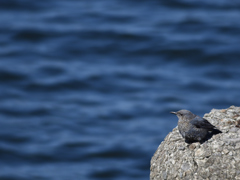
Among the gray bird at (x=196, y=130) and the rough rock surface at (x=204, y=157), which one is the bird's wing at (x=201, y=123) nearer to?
the gray bird at (x=196, y=130)

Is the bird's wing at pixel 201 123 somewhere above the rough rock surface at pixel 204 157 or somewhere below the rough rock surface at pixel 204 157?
above

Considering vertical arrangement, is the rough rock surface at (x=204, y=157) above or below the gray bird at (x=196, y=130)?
below

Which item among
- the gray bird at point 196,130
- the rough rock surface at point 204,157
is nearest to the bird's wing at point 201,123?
the gray bird at point 196,130

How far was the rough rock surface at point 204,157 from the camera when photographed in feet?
29.9

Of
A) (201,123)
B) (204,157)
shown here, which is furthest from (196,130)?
(204,157)

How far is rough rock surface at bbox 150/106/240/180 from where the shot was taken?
910 cm

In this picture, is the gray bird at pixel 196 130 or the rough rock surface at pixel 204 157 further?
the gray bird at pixel 196 130

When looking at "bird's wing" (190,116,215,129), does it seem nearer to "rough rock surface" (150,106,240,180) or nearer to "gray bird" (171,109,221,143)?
"gray bird" (171,109,221,143)

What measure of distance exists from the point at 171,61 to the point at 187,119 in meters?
34.1

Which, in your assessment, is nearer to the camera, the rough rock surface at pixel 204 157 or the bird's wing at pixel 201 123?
the rough rock surface at pixel 204 157

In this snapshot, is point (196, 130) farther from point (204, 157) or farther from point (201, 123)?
point (204, 157)

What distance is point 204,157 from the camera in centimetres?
925

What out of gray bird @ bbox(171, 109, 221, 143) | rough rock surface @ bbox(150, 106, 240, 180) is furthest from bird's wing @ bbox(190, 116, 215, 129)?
rough rock surface @ bbox(150, 106, 240, 180)

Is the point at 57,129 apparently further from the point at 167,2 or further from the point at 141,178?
the point at 167,2
